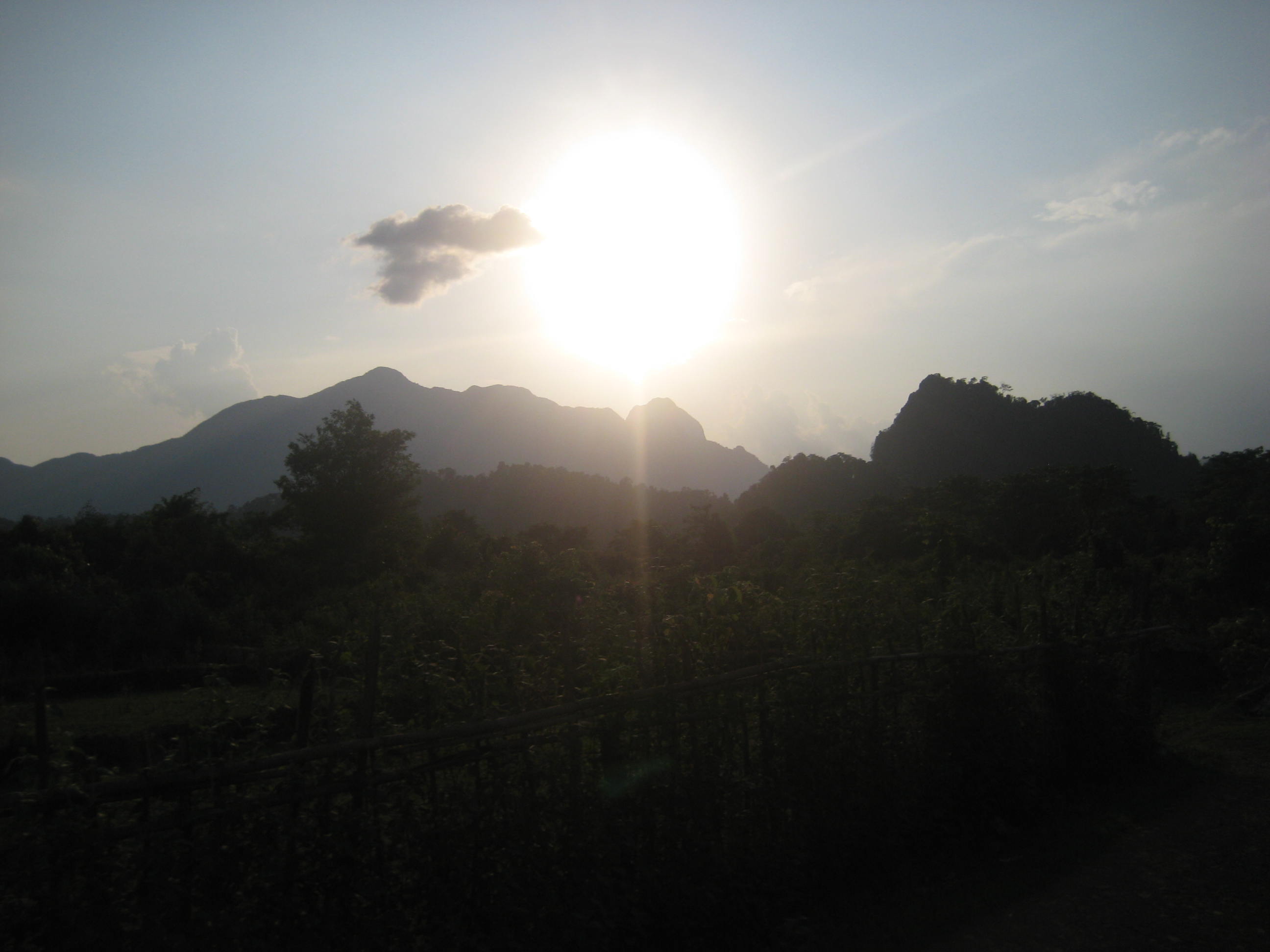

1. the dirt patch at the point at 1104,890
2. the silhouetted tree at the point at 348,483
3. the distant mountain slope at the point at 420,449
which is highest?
the distant mountain slope at the point at 420,449

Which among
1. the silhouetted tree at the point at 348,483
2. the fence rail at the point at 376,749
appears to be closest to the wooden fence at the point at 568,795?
the fence rail at the point at 376,749

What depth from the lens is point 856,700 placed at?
21.5 ft

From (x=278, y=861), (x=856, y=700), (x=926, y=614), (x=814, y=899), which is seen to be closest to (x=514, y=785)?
(x=278, y=861)

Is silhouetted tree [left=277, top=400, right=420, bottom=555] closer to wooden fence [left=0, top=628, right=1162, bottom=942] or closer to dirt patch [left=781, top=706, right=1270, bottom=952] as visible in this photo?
wooden fence [left=0, top=628, right=1162, bottom=942]

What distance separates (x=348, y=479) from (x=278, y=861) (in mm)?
42123

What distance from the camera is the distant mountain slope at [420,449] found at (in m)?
142

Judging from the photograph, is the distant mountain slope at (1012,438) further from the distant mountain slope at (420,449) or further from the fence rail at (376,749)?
the distant mountain slope at (420,449)

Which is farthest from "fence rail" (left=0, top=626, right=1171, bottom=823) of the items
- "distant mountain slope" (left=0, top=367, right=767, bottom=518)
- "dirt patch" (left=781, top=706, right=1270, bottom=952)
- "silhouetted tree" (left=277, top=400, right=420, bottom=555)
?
"distant mountain slope" (left=0, top=367, right=767, bottom=518)

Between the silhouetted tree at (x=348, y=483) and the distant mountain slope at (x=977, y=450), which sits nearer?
the silhouetted tree at (x=348, y=483)

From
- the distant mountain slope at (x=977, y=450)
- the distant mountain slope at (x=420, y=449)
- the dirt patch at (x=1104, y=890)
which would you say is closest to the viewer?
the dirt patch at (x=1104, y=890)

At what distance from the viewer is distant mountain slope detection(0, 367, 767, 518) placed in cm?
14250

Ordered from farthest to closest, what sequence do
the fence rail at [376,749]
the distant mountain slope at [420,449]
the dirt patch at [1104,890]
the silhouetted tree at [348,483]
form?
1. the distant mountain slope at [420,449]
2. the silhouetted tree at [348,483]
3. the dirt patch at [1104,890]
4. the fence rail at [376,749]

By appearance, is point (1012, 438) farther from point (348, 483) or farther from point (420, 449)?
point (420, 449)

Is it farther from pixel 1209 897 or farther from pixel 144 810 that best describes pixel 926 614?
pixel 144 810
